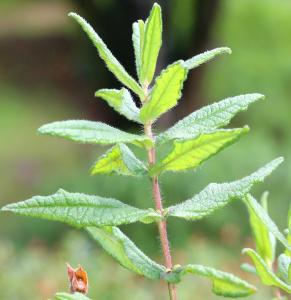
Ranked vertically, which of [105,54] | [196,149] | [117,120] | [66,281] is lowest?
[196,149]

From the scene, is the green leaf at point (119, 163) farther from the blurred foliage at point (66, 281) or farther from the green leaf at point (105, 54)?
the blurred foliage at point (66, 281)

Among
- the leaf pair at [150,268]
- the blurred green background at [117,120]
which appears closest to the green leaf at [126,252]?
the leaf pair at [150,268]

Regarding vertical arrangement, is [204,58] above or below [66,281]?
below

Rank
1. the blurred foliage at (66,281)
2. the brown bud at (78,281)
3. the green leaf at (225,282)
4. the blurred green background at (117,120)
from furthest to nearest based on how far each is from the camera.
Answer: the blurred green background at (117,120) < the blurred foliage at (66,281) < the brown bud at (78,281) < the green leaf at (225,282)

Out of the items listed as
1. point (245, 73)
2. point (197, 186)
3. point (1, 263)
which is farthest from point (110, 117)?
point (1, 263)

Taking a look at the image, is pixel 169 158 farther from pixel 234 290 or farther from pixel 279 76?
pixel 279 76

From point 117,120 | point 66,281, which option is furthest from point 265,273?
point 117,120

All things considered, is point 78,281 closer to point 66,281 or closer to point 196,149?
point 196,149
